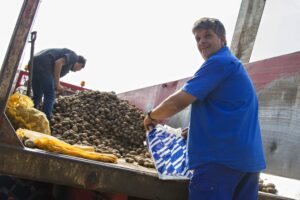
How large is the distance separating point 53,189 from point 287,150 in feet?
6.02

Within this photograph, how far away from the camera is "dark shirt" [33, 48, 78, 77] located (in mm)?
5766

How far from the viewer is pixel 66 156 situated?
79.7 inches

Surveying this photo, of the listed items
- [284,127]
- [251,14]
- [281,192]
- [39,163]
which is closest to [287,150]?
[284,127]

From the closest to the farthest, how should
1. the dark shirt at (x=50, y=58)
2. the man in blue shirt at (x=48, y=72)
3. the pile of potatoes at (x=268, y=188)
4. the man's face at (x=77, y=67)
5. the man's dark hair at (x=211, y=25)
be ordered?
the man's dark hair at (x=211, y=25)
the pile of potatoes at (x=268, y=188)
the man in blue shirt at (x=48, y=72)
the dark shirt at (x=50, y=58)
the man's face at (x=77, y=67)

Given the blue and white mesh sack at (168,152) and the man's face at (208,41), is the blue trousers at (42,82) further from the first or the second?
the man's face at (208,41)

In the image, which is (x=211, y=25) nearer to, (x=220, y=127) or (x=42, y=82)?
(x=220, y=127)

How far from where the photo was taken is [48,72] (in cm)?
576

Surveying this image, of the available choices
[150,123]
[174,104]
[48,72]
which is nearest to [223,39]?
[174,104]

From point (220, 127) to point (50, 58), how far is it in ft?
14.0

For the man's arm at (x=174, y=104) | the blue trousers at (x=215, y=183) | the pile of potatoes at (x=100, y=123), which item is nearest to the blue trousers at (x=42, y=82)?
the pile of potatoes at (x=100, y=123)

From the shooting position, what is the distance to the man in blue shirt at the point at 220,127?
2092 mm

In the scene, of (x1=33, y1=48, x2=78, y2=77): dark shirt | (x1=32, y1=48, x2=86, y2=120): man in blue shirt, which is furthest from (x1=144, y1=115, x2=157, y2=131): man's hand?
(x1=33, y1=48, x2=78, y2=77): dark shirt

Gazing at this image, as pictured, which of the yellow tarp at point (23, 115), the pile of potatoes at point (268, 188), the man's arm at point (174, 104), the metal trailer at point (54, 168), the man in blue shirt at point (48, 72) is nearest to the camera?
the metal trailer at point (54, 168)

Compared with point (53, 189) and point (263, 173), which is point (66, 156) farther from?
point (263, 173)
